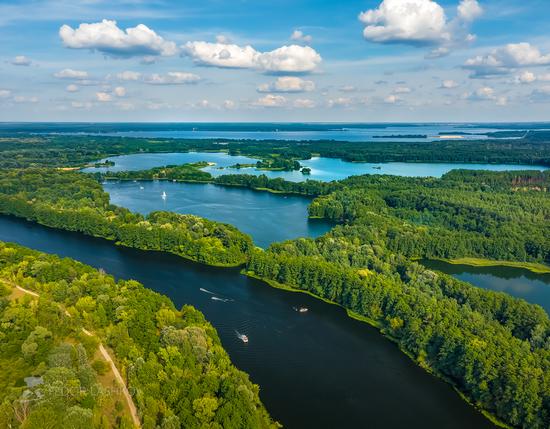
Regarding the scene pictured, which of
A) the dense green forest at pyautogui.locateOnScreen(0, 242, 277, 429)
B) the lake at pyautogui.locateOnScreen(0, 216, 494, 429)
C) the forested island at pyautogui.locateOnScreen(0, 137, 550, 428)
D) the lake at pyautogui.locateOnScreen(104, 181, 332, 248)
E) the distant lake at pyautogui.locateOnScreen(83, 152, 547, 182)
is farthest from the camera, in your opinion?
the distant lake at pyautogui.locateOnScreen(83, 152, 547, 182)

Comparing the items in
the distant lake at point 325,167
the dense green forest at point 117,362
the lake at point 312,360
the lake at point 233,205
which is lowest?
the lake at point 312,360

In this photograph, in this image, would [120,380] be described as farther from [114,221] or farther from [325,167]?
[325,167]

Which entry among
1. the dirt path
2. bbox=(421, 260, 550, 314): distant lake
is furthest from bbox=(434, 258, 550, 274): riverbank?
the dirt path

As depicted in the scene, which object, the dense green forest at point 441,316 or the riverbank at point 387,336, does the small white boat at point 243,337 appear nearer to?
the riverbank at point 387,336

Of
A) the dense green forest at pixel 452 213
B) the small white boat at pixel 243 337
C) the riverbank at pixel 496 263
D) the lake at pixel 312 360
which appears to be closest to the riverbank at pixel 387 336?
the lake at pixel 312 360

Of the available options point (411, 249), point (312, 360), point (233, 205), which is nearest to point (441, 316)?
point (312, 360)

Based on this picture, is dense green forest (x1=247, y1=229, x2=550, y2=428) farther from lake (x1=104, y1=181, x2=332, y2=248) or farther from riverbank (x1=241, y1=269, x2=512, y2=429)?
lake (x1=104, y1=181, x2=332, y2=248)
